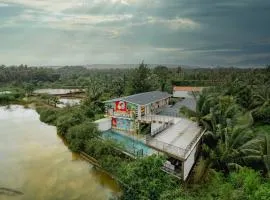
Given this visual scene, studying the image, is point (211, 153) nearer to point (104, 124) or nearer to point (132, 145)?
point (132, 145)

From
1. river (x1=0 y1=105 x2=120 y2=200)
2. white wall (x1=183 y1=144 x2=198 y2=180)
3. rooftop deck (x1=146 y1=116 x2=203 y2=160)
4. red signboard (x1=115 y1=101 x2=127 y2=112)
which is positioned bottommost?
river (x1=0 y1=105 x2=120 y2=200)

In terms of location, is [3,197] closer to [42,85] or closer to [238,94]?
[238,94]

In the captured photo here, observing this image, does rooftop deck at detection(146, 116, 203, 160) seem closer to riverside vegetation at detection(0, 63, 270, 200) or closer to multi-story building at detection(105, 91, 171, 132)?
riverside vegetation at detection(0, 63, 270, 200)

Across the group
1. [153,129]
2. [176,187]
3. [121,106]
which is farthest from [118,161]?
[121,106]

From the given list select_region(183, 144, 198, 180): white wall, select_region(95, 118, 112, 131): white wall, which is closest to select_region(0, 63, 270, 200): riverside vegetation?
select_region(183, 144, 198, 180): white wall

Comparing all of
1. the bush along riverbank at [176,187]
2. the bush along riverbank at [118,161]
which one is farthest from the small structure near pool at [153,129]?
the bush along riverbank at [118,161]

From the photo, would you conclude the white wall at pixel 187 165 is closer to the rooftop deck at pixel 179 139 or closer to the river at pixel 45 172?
the rooftop deck at pixel 179 139
